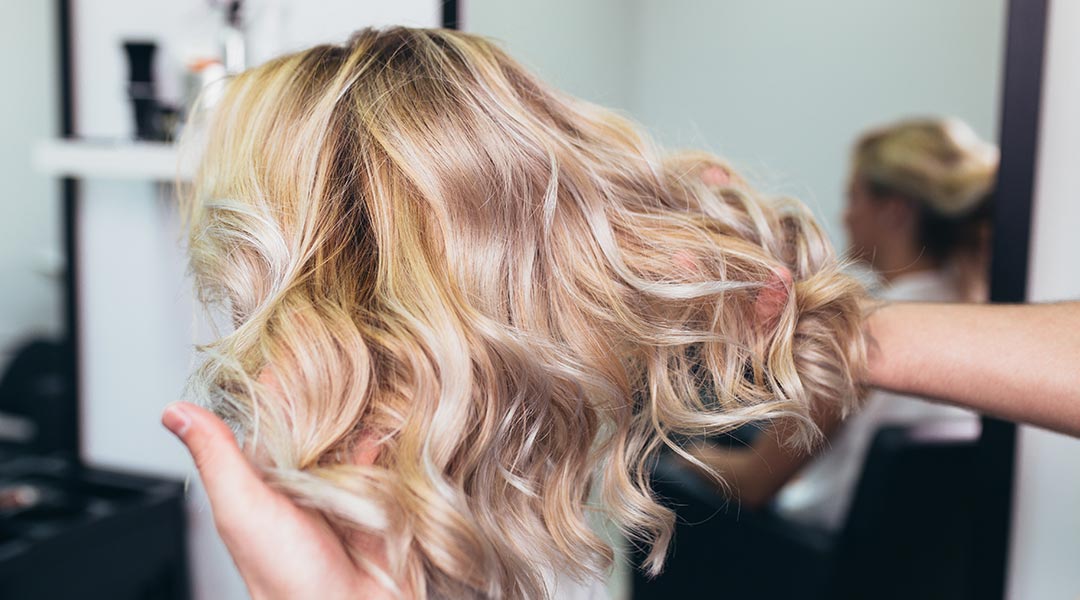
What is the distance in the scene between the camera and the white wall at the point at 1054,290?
85cm

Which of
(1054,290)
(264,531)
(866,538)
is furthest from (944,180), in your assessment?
(264,531)

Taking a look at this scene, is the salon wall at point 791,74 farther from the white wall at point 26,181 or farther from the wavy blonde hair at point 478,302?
the white wall at point 26,181

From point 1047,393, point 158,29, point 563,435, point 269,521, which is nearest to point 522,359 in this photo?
point 563,435

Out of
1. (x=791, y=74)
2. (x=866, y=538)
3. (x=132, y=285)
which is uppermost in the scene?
(x=791, y=74)

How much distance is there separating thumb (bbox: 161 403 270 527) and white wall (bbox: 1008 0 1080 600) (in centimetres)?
87

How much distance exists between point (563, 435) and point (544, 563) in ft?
0.31

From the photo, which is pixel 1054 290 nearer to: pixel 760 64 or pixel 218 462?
pixel 760 64

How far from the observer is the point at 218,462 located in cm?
42

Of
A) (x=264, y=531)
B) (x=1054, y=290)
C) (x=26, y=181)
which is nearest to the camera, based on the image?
(x=264, y=531)

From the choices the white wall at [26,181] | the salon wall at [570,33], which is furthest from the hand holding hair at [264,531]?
the white wall at [26,181]

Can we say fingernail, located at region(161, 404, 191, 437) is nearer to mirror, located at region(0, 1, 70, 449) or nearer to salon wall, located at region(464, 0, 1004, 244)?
salon wall, located at region(464, 0, 1004, 244)

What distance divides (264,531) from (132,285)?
1.02m

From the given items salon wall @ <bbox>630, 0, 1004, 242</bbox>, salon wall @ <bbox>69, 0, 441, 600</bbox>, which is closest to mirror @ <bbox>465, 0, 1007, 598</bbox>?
salon wall @ <bbox>630, 0, 1004, 242</bbox>

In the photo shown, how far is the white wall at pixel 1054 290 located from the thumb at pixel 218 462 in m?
0.87
